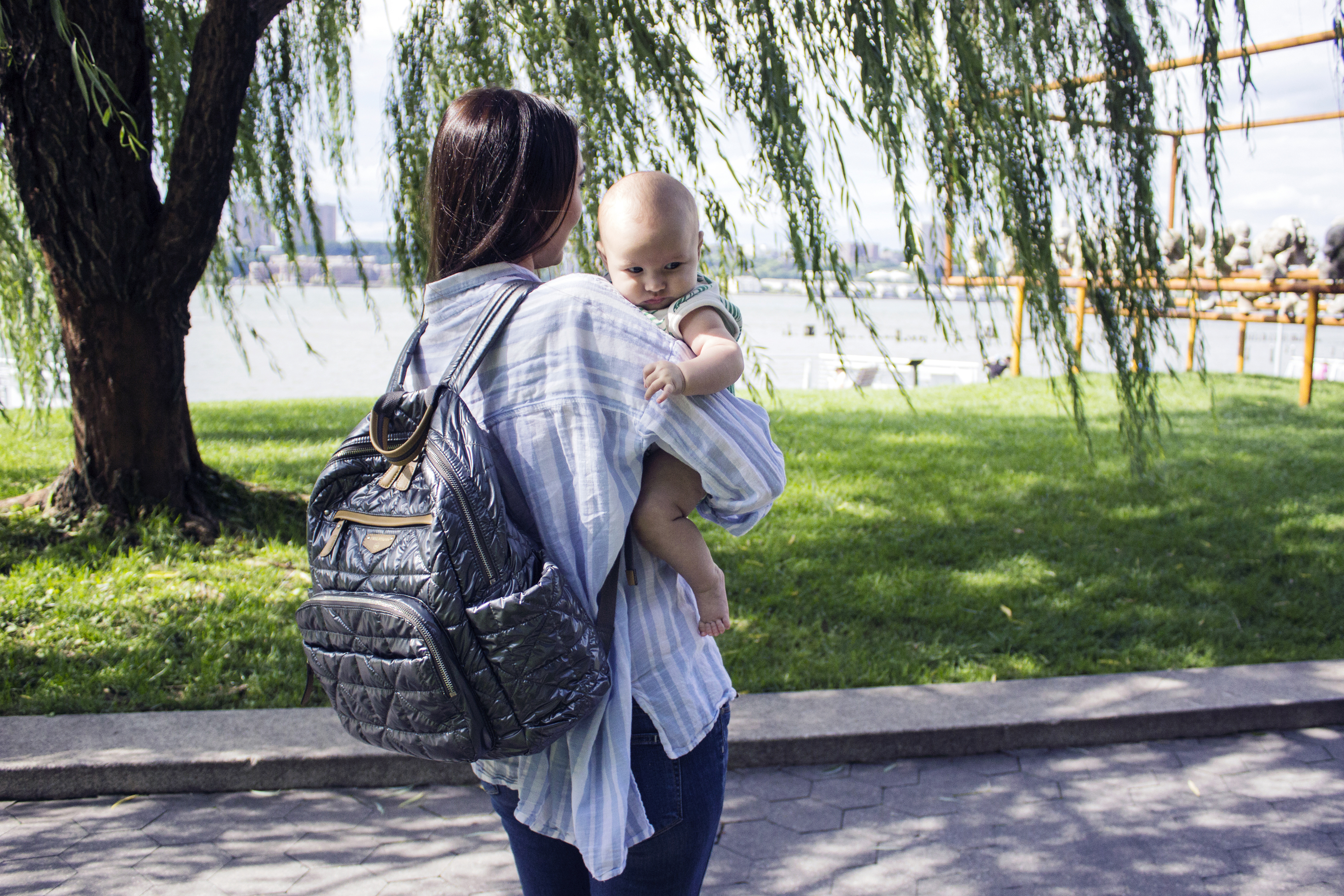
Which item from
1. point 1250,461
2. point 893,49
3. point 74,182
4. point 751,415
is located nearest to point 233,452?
point 74,182

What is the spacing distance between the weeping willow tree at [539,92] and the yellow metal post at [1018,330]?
9.8 inches

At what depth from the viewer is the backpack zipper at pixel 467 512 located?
1204 mm

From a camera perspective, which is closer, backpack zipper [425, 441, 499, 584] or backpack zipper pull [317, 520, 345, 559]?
backpack zipper [425, 441, 499, 584]

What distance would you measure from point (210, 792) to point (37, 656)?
49.7 inches

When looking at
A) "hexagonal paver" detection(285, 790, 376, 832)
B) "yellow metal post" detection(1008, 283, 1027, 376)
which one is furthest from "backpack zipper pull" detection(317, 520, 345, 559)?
"yellow metal post" detection(1008, 283, 1027, 376)

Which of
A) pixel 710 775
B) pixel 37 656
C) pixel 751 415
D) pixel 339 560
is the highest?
pixel 751 415

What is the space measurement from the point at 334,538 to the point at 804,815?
2.33 metres

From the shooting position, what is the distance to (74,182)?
4.46 meters

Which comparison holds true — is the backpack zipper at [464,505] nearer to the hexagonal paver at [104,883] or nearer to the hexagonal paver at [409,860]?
the hexagonal paver at [409,860]

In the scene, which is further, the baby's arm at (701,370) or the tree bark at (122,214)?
the tree bark at (122,214)

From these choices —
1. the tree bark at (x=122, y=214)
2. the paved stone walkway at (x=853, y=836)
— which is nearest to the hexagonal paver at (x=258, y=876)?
the paved stone walkway at (x=853, y=836)

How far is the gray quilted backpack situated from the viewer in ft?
3.98

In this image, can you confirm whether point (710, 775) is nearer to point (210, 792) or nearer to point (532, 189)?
point (532, 189)

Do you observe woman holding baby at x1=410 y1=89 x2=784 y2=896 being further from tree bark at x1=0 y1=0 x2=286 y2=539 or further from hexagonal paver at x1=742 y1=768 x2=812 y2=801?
tree bark at x1=0 y1=0 x2=286 y2=539
